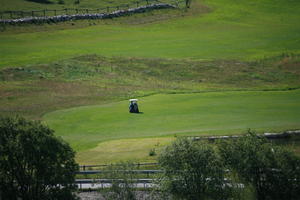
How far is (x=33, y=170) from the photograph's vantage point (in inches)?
1651

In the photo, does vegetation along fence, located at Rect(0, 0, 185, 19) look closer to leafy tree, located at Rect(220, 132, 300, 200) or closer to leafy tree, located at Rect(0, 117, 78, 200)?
leafy tree, located at Rect(0, 117, 78, 200)

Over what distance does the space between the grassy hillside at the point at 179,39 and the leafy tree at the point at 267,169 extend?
57159 mm

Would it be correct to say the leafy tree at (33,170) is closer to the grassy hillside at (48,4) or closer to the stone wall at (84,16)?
the stone wall at (84,16)

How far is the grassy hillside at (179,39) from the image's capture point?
101438 millimetres

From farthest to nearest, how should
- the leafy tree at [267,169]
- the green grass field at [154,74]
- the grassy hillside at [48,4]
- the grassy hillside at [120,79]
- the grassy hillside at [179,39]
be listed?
1. the grassy hillside at [48,4]
2. the grassy hillside at [179,39]
3. the grassy hillside at [120,79]
4. the green grass field at [154,74]
5. the leafy tree at [267,169]

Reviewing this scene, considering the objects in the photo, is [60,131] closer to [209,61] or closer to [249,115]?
[249,115]

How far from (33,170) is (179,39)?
2882 inches

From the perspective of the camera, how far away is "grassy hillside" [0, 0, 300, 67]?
101438 mm

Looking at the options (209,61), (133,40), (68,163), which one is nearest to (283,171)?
(68,163)

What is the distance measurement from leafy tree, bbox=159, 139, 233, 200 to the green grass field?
9915 mm

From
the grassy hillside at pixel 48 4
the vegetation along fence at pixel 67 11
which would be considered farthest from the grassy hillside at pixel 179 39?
the grassy hillside at pixel 48 4

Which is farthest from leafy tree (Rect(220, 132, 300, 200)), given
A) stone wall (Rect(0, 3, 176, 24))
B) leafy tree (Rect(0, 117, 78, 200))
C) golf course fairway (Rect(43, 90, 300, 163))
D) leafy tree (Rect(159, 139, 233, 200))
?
stone wall (Rect(0, 3, 176, 24))

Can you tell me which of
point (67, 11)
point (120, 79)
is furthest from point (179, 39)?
point (120, 79)

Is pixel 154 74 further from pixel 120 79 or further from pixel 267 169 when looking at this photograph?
pixel 267 169
